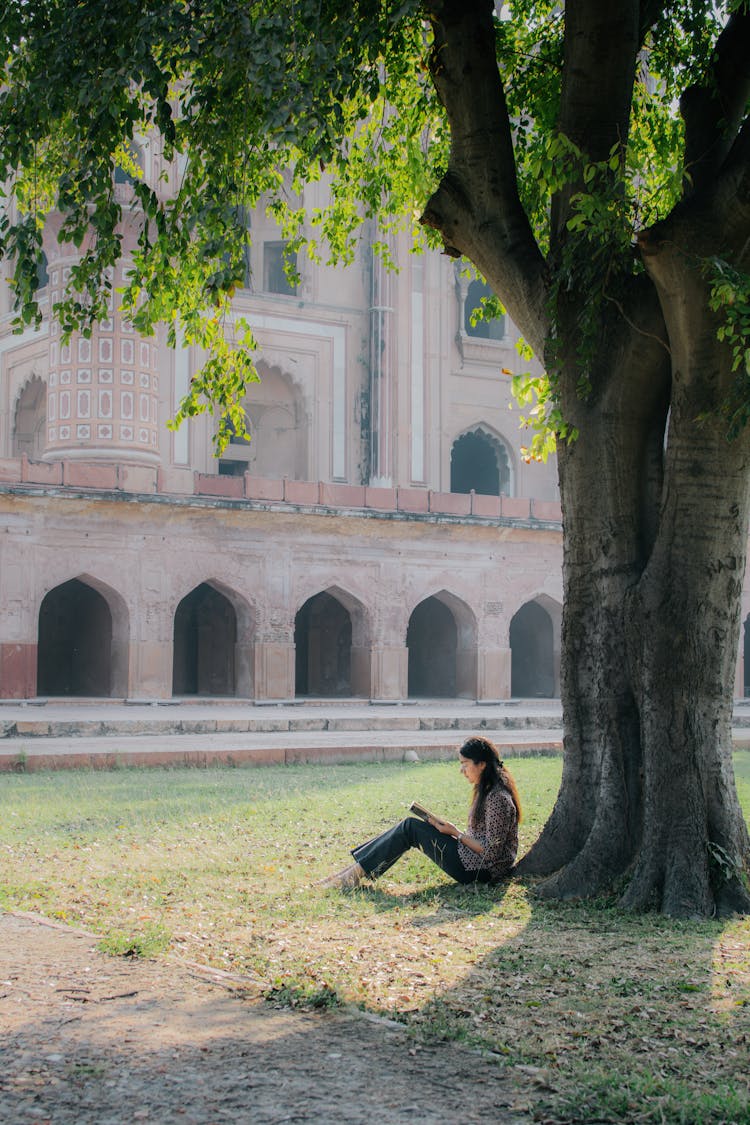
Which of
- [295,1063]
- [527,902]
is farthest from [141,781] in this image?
[295,1063]

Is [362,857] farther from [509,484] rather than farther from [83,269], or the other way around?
[509,484]

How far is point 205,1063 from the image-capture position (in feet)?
10.1

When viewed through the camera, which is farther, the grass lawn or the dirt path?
the grass lawn

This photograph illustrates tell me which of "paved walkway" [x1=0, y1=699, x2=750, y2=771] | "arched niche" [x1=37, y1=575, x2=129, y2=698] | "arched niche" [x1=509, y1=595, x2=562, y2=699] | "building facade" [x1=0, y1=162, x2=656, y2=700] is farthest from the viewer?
"arched niche" [x1=509, y1=595, x2=562, y2=699]

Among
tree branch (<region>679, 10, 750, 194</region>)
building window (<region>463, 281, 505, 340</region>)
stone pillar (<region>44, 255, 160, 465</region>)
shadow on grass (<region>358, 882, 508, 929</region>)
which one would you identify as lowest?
shadow on grass (<region>358, 882, 508, 929</region>)

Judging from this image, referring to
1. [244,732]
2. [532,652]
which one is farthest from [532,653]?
[244,732]

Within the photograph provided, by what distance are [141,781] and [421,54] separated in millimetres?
6108

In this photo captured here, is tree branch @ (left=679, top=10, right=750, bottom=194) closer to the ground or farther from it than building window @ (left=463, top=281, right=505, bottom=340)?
closer to the ground

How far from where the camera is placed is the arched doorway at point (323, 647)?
2344cm

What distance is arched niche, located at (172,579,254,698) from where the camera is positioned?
2231cm

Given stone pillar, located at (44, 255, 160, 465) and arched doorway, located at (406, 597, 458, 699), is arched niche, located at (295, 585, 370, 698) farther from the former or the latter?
stone pillar, located at (44, 255, 160, 465)

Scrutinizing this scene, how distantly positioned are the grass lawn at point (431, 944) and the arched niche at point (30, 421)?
59.0 ft

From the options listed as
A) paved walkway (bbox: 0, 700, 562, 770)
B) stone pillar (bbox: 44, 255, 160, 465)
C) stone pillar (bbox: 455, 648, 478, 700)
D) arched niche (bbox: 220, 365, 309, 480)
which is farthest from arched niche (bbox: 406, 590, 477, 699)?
stone pillar (bbox: 44, 255, 160, 465)

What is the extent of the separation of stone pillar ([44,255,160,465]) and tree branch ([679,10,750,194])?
15118 mm
